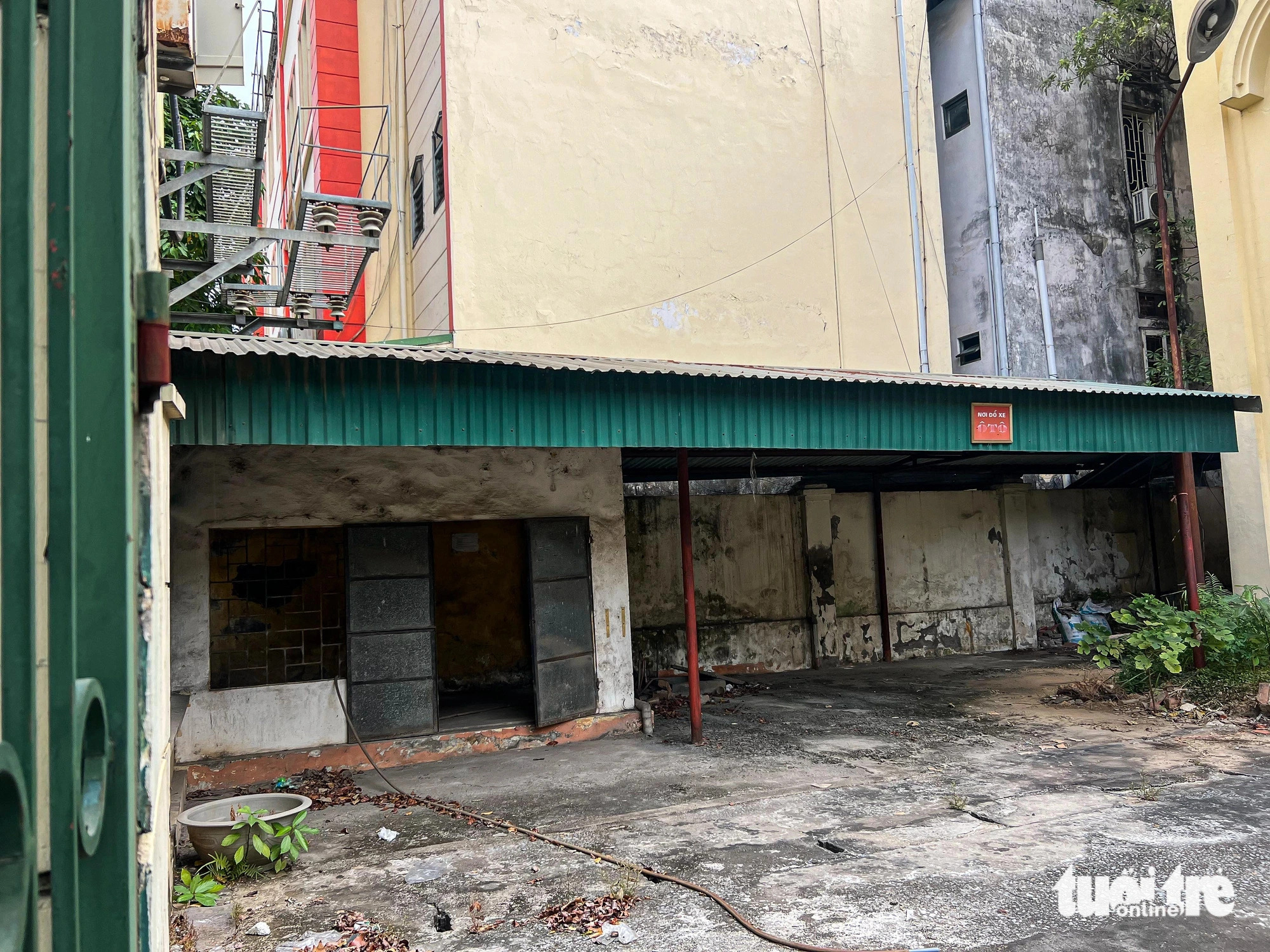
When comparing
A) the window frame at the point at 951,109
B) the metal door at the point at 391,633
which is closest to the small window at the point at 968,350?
the window frame at the point at 951,109

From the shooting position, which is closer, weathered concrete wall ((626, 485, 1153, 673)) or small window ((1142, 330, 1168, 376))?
weathered concrete wall ((626, 485, 1153, 673))

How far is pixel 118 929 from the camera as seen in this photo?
150 centimetres

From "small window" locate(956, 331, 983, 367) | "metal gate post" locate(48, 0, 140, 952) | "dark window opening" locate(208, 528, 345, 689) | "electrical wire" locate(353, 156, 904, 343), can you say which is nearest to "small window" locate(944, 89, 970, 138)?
"electrical wire" locate(353, 156, 904, 343)

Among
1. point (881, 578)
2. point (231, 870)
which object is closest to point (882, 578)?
point (881, 578)

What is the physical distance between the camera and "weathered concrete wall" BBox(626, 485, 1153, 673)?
13.7 metres

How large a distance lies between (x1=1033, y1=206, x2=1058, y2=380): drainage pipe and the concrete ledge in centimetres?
1124

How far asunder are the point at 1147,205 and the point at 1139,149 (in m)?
1.57

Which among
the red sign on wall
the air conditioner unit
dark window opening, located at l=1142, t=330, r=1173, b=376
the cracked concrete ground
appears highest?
the air conditioner unit

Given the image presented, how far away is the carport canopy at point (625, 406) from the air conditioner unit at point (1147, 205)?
28.1 ft

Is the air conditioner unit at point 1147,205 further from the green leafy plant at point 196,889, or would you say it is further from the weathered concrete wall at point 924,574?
the green leafy plant at point 196,889

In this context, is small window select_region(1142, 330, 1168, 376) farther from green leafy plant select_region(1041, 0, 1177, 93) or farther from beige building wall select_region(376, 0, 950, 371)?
beige building wall select_region(376, 0, 950, 371)

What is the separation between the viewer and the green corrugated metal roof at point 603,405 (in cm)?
639

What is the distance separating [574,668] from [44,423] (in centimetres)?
851

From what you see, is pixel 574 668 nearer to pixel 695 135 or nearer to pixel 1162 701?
pixel 1162 701
